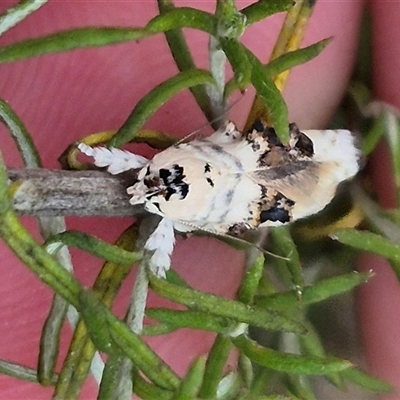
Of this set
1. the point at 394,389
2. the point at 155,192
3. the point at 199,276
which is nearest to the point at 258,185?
the point at 155,192

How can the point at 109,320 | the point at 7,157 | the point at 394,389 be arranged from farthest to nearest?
the point at 394,389 → the point at 7,157 → the point at 109,320

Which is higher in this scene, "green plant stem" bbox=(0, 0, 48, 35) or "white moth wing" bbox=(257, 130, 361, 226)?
"green plant stem" bbox=(0, 0, 48, 35)

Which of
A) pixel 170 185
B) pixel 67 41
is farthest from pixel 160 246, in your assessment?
pixel 67 41

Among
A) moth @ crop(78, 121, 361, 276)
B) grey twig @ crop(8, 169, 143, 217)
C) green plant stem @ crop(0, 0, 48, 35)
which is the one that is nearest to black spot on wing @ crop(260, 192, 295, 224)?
moth @ crop(78, 121, 361, 276)

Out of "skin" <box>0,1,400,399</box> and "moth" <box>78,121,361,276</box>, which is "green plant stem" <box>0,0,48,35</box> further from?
"skin" <box>0,1,400,399</box>

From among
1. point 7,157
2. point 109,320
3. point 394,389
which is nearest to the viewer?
point 109,320

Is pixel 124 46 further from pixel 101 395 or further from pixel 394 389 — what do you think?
pixel 394 389

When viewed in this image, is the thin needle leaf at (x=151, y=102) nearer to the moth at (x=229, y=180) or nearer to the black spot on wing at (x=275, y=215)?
the moth at (x=229, y=180)
